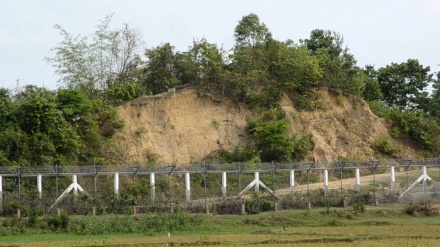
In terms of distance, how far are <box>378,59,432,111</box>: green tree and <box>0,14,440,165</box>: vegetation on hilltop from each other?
184 cm

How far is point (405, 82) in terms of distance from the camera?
67438 millimetres

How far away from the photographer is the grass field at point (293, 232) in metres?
31.7

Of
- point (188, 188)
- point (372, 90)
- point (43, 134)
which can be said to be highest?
point (372, 90)

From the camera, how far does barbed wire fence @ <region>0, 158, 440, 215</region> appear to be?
40.4m

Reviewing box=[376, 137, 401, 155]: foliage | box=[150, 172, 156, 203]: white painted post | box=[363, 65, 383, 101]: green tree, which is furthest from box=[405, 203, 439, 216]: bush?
box=[363, 65, 383, 101]: green tree

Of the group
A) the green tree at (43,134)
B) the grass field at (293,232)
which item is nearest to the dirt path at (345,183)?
the grass field at (293,232)

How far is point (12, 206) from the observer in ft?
127

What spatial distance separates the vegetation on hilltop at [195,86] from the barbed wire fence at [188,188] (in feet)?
8.83

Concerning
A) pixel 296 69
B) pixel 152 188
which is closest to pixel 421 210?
pixel 152 188

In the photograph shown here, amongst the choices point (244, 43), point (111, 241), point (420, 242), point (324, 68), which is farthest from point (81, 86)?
point (420, 242)

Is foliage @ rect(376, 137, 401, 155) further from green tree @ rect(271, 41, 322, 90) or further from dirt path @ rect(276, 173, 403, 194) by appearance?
green tree @ rect(271, 41, 322, 90)

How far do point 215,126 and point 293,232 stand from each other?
19.8 metres

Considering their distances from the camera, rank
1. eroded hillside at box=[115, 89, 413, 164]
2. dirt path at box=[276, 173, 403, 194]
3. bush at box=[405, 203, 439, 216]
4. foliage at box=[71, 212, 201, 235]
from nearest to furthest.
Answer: foliage at box=[71, 212, 201, 235], bush at box=[405, 203, 439, 216], dirt path at box=[276, 173, 403, 194], eroded hillside at box=[115, 89, 413, 164]

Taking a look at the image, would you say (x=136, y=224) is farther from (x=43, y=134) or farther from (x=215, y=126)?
(x=215, y=126)
